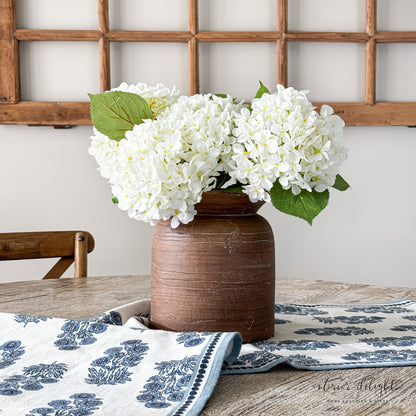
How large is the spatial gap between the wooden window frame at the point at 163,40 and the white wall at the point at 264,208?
0.18 feet

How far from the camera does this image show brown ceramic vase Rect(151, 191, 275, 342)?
94 cm

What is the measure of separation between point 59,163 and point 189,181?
1741 mm

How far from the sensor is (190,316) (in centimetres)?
95

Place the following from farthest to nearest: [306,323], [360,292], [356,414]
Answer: [360,292] < [306,323] < [356,414]

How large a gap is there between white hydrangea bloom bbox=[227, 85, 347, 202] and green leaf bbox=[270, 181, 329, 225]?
0.01m

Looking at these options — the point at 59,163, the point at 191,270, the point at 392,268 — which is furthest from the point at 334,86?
the point at 191,270

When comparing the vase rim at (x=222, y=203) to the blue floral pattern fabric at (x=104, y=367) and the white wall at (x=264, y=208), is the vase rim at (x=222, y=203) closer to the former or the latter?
the blue floral pattern fabric at (x=104, y=367)

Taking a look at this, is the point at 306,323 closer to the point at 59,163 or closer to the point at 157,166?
the point at 157,166

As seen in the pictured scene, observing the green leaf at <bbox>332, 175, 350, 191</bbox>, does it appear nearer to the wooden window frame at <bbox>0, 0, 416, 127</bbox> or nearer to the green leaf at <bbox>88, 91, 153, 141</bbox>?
the green leaf at <bbox>88, 91, 153, 141</bbox>

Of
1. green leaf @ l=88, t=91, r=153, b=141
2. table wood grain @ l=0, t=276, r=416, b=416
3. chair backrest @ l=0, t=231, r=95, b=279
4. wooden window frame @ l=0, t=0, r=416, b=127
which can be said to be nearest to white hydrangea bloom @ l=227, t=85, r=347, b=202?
green leaf @ l=88, t=91, r=153, b=141

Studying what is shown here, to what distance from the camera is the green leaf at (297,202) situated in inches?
36.4

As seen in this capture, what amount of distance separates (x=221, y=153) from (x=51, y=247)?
99 centimetres

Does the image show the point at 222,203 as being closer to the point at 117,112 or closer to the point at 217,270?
the point at 217,270

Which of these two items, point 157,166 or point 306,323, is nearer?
point 157,166
